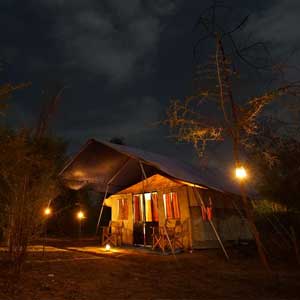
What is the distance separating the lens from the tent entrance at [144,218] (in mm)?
9164

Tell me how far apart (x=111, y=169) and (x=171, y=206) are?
8.03 ft

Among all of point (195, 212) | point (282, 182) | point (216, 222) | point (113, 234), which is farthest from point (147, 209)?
point (282, 182)

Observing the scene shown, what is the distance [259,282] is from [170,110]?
2889mm

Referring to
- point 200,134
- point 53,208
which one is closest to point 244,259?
point 200,134

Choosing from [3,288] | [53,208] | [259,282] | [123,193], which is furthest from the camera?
[53,208]

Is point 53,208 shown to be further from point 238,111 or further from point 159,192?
point 238,111

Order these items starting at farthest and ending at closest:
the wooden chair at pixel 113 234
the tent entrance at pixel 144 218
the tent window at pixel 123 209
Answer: the tent window at pixel 123 209 → the wooden chair at pixel 113 234 → the tent entrance at pixel 144 218

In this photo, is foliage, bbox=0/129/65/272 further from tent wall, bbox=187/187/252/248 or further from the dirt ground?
tent wall, bbox=187/187/252/248

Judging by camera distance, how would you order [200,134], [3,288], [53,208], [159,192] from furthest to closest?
1. [53,208]
2. [159,192]
3. [200,134]
4. [3,288]

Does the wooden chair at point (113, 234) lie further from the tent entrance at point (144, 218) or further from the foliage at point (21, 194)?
the foliage at point (21, 194)

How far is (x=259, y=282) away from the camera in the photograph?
415 centimetres

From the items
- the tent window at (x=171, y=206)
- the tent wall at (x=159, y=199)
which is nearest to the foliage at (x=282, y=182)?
the tent wall at (x=159, y=199)

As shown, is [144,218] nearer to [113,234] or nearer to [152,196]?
[152,196]

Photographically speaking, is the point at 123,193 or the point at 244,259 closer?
the point at 244,259
